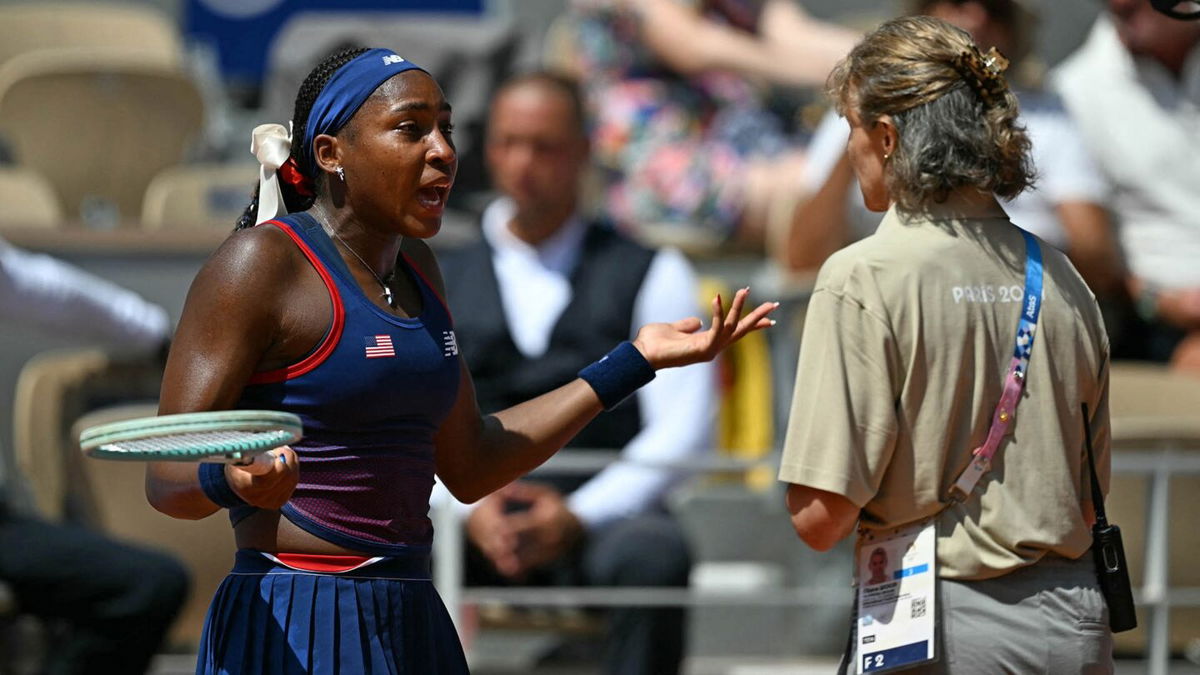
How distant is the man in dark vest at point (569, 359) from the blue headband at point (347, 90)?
2119mm

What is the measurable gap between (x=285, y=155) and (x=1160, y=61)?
3729 millimetres

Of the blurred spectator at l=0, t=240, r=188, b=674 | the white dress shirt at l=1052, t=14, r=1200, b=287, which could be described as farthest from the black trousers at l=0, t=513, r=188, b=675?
the white dress shirt at l=1052, t=14, r=1200, b=287

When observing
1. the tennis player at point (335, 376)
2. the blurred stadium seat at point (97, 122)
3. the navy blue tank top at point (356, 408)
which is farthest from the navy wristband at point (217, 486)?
the blurred stadium seat at point (97, 122)

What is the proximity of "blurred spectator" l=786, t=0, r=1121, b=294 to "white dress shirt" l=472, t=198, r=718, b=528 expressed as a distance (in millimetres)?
408

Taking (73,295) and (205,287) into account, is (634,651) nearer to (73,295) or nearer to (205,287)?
(73,295)

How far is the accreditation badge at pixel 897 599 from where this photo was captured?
268cm

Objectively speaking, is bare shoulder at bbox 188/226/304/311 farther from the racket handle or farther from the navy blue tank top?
the racket handle

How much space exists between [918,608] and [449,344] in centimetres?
82

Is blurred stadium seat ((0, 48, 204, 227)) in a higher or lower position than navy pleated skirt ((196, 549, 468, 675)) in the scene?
higher

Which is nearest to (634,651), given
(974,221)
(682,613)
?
(682,613)

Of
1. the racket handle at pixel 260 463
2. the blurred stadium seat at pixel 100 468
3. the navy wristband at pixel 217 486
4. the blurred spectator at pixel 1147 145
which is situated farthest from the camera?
the blurred spectator at pixel 1147 145

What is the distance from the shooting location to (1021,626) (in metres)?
2.67

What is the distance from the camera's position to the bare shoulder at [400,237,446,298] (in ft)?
9.36

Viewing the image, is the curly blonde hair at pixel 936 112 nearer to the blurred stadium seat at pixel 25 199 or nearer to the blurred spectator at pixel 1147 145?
the blurred spectator at pixel 1147 145
